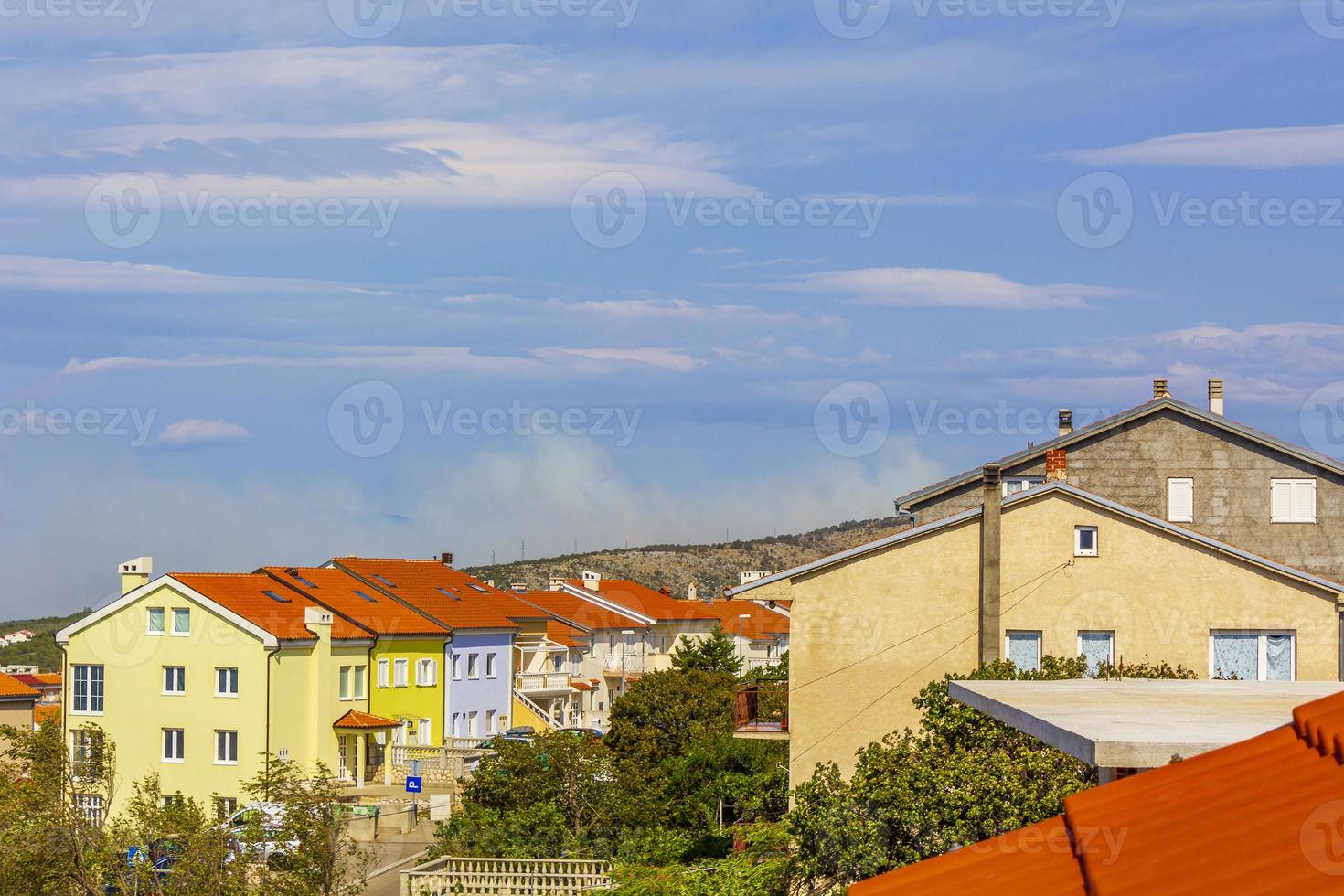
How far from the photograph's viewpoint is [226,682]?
6144cm

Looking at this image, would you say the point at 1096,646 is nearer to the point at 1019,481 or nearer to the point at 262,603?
the point at 1019,481

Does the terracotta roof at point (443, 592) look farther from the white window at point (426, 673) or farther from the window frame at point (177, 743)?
the window frame at point (177, 743)

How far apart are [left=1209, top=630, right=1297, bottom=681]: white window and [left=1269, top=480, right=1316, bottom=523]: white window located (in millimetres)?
10196

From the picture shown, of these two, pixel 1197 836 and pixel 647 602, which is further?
pixel 647 602

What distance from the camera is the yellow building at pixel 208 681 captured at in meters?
60.8

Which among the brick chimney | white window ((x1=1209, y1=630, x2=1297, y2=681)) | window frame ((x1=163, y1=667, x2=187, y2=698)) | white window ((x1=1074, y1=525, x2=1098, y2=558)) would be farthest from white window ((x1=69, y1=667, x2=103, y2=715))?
white window ((x1=1209, y1=630, x2=1297, y2=681))

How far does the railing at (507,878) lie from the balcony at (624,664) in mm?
72538

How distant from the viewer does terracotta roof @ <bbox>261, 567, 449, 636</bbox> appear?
69.6 metres

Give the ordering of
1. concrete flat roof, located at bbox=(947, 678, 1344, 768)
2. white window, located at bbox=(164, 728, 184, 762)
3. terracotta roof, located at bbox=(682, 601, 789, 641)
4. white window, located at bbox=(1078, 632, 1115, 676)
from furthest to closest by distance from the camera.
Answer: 1. terracotta roof, located at bbox=(682, 601, 789, 641)
2. white window, located at bbox=(164, 728, 184, 762)
3. white window, located at bbox=(1078, 632, 1115, 676)
4. concrete flat roof, located at bbox=(947, 678, 1344, 768)

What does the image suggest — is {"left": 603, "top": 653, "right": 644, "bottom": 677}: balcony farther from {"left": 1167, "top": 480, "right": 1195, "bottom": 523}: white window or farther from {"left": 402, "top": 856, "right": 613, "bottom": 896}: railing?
{"left": 402, "top": 856, "right": 613, "bottom": 896}: railing

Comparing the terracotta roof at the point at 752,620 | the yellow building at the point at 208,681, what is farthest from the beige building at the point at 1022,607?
the terracotta roof at the point at 752,620

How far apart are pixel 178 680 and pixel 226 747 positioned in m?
3.70

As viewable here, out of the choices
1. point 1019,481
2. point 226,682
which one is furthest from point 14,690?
point 1019,481

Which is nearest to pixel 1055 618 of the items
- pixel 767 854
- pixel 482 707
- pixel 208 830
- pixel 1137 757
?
pixel 767 854
